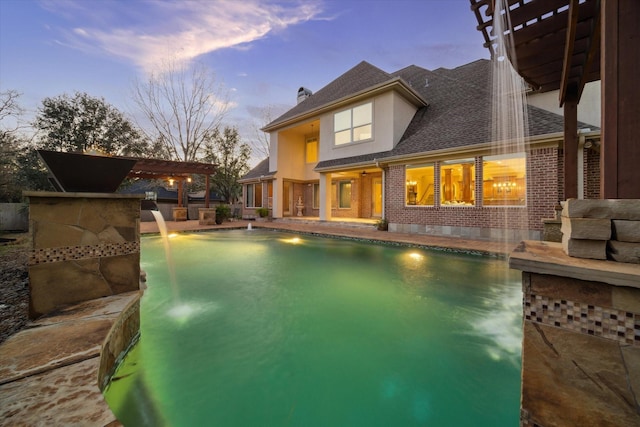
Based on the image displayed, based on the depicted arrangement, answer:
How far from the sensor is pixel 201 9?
10.8 meters

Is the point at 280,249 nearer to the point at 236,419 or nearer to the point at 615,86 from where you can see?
the point at 236,419

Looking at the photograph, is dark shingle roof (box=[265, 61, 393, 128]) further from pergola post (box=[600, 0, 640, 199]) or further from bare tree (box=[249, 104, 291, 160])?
pergola post (box=[600, 0, 640, 199])

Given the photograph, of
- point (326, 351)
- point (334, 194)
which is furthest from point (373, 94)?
point (326, 351)

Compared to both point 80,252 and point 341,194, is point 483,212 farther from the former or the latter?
point 80,252

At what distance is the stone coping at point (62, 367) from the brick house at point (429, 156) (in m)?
9.46

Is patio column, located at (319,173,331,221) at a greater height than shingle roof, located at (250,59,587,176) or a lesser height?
lesser

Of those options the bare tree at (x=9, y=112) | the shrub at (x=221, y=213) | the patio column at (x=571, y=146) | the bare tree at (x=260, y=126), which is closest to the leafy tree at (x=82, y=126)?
the bare tree at (x=9, y=112)

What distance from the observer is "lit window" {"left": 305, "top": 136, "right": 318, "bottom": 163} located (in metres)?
16.5

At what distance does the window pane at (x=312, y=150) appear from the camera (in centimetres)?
1655

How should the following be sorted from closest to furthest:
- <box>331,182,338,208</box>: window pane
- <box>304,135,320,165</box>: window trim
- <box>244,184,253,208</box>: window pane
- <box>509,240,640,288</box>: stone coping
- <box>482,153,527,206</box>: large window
A: 1. <box>509,240,640,288</box>: stone coping
2. <box>482,153,527,206</box>: large window
3. <box>331,182,338,208</box>: window pane
4. <box>304,135,320,165</box>: window trim
5. <box>244,184,253,208</box>: window pane

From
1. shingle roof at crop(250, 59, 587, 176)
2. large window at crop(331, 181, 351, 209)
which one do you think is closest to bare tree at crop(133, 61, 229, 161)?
shingle roof at crop(250, 59, 587, 176)

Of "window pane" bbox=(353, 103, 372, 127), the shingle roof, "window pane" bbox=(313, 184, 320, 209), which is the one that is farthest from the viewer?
"window pane" bbox=(313, 184, 320, 209)

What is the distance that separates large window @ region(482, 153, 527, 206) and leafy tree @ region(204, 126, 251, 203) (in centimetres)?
1933

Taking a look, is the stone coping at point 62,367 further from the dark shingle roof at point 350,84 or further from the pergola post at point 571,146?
the dark shingle roof at point 350,84
